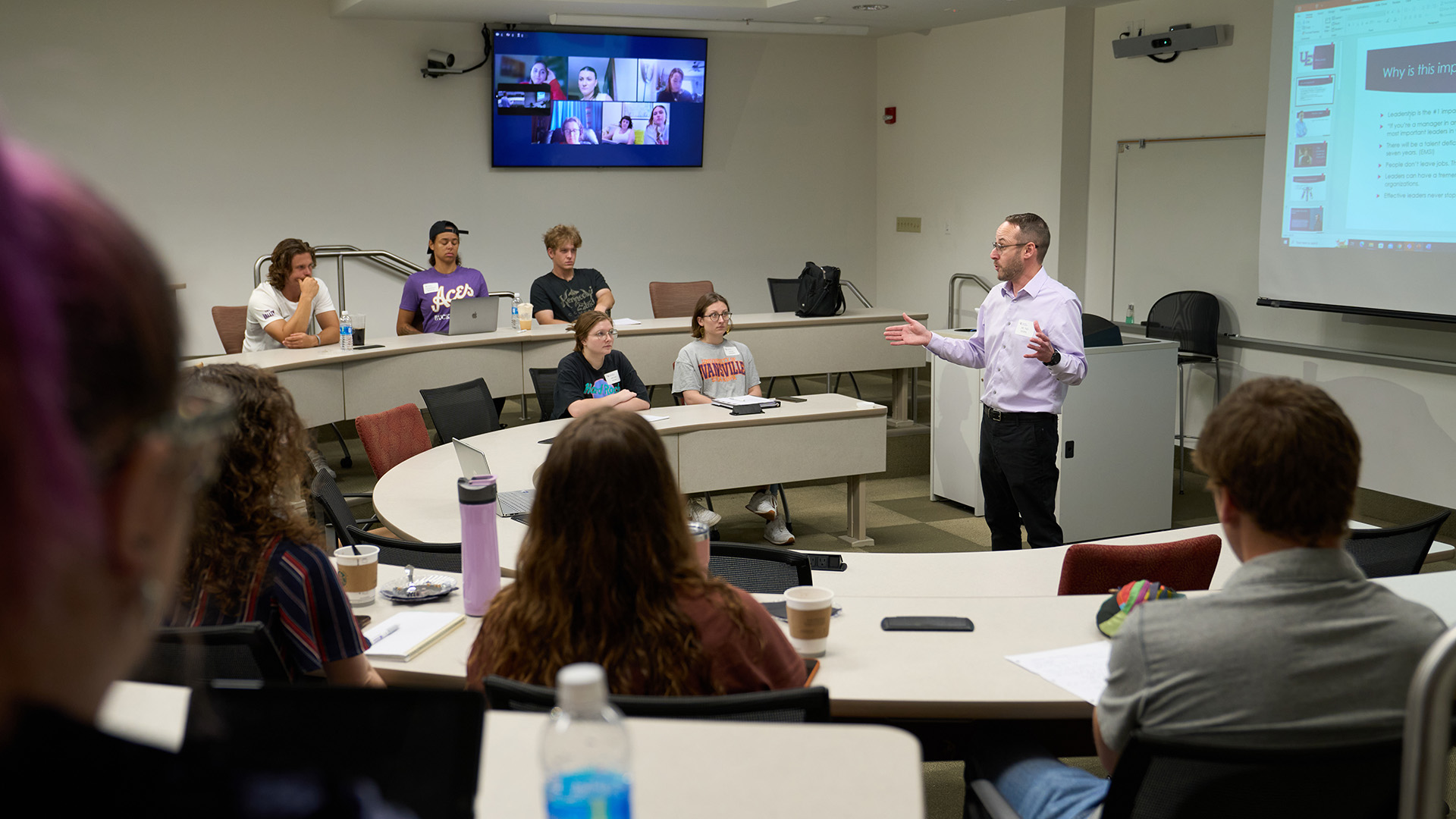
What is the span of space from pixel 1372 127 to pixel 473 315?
4748 mm

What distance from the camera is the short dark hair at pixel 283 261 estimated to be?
5734 millimetres

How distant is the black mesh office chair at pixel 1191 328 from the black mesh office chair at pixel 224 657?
581cm

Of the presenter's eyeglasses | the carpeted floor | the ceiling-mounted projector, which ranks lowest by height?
the carpeted floor

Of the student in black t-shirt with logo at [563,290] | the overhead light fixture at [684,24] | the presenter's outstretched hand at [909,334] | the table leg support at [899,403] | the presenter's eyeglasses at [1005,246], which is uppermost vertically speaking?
the overhead light fixture at [684,24]

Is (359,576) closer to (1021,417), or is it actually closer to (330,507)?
(330,507)

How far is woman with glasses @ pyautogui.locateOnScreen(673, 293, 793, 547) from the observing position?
16.9 ft

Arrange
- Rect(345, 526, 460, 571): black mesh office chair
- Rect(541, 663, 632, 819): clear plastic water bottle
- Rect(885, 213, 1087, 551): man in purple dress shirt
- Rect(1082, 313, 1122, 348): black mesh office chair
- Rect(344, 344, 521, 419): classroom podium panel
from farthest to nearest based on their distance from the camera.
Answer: Rect(344, 344, 521, 419): classroom podium panel
Rect(1082, 313, 1122, 348): black mesh office chair
Rect(885, 213, 1087, 551): man in purple dress shirt
Rect(345, 526, 460, 571): black mesh office chair
Rect(541, 663, 632, 819): clear plastic water bottle

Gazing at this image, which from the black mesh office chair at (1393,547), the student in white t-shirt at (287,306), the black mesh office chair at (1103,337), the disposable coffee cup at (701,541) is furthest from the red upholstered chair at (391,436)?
the black mesh office chair at (1393,547)

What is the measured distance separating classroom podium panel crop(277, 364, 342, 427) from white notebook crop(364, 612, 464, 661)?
345 cm

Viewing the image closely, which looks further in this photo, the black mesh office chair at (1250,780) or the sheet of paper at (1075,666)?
the sheet of paper at (1075,666)

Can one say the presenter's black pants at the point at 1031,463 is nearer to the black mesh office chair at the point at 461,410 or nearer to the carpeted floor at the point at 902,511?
the carpeted floor at the point at 902,511

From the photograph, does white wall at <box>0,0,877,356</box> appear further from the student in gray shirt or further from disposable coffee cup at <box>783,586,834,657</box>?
the student in gray shirt

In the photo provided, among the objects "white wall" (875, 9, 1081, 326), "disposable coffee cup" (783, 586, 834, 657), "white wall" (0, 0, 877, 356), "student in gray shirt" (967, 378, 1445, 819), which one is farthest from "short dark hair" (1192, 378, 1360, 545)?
"white wall" (875, 9, 1081, 326)

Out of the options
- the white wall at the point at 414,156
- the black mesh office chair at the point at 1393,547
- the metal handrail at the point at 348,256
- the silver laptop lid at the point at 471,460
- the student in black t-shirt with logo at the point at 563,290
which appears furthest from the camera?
the metal handrail at the point at 348,256
